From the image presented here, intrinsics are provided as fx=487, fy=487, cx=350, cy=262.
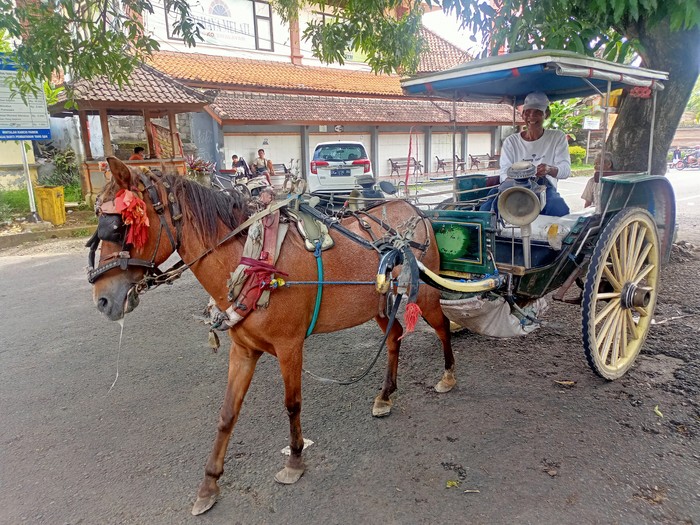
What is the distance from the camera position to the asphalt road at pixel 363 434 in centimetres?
249

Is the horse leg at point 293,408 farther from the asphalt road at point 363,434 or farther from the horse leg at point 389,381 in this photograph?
the horse leg at point 389,381

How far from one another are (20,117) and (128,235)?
978 centimetres

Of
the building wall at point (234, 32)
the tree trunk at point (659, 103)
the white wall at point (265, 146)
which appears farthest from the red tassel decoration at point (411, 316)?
the building wall at point (234, 32)

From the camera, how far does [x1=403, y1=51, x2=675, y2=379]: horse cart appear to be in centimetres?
333

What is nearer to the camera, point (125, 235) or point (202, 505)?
point (125, 235)

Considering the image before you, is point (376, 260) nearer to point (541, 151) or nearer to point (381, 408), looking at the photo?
Answer: point (381, 408)

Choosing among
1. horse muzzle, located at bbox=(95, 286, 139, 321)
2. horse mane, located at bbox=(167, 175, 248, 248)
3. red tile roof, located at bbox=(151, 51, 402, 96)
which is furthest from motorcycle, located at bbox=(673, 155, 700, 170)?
horse muzzle, located at bbox=(95, 286, 139, 321)

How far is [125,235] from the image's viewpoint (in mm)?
2303

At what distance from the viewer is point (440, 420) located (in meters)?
3.27

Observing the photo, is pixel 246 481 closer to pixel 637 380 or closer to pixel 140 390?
pixel 140 390

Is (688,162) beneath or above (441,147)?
beneath

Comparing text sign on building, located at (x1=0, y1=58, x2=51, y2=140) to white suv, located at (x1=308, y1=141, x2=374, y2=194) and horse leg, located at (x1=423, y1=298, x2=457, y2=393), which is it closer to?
white suv, located at (x1=308, y1=141, x2=374, y2=194)

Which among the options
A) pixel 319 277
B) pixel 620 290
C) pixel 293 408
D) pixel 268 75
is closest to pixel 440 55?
pixel 268 75

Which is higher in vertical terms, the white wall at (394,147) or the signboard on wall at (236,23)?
the signboard on wall at (236,23)
